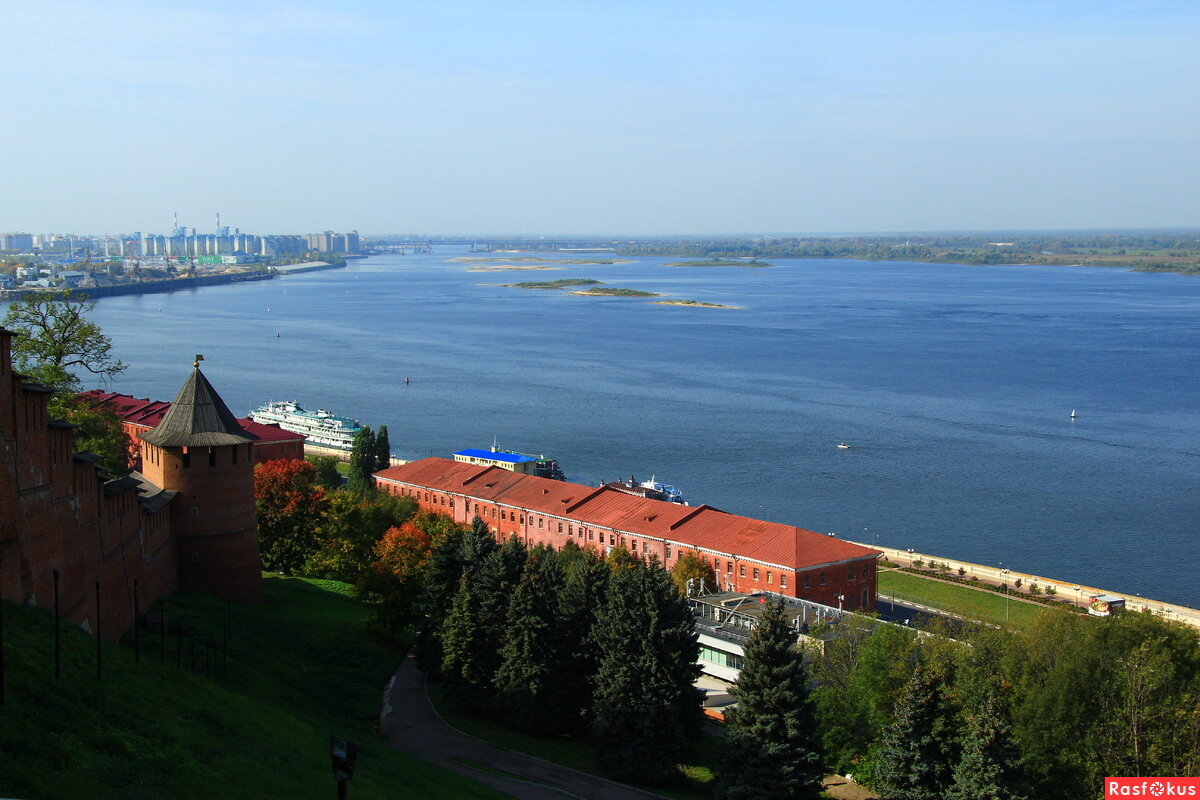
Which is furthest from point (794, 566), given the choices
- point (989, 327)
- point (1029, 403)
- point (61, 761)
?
point (989, 327)

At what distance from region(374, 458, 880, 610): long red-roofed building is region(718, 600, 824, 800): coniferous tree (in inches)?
628

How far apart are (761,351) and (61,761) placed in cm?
10962

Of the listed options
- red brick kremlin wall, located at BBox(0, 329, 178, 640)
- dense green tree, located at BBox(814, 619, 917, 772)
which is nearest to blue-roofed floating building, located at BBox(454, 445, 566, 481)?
dense green tree, located at BBox(814, 619, 917, 772)

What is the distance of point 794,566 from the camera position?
4150cm

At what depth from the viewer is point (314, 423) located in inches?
3091

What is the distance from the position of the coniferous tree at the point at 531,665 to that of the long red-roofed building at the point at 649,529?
14.8m

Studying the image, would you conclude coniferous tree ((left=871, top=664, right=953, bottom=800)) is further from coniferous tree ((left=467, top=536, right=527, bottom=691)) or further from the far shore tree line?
coniferous tree ((left=467, top=536, right=527, bottom=691))

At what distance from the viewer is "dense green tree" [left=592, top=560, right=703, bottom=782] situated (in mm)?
26547

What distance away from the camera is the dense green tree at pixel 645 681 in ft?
87.1

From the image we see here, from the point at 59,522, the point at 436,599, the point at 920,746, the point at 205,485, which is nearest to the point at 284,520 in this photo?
the point at 205,485

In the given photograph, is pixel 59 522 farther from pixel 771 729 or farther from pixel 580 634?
pixel 771 729

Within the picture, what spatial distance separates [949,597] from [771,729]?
23422mm

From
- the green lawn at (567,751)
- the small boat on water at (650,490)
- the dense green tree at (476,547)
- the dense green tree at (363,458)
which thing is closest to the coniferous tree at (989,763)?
the green lawn at (567,751)

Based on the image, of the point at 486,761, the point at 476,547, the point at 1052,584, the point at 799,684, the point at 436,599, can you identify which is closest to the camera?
the point at 799,684
